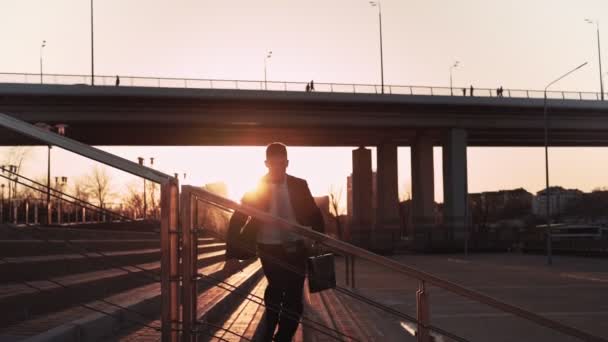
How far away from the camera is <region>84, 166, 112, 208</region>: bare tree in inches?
205

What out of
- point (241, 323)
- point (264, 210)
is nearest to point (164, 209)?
point (264, 210)

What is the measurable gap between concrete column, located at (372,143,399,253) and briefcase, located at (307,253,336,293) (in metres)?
49.3

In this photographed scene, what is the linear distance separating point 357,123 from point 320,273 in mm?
41003

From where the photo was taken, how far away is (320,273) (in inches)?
155

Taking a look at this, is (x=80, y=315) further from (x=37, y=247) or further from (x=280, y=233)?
(x=37, y=247)

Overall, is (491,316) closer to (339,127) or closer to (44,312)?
(44,312)

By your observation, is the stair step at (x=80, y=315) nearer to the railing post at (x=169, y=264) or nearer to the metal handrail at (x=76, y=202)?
the railing post at (x=169, y=264)

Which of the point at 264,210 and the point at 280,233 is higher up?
the point at 264,210

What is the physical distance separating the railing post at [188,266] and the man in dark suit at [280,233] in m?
1.34

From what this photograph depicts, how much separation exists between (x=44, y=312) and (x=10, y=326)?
0.51 metres

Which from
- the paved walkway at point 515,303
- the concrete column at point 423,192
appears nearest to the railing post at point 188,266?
the paved walkway at point 515,303

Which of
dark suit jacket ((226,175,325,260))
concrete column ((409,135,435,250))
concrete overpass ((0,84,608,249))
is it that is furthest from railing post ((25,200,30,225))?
concrete column ((409,135,435,250))

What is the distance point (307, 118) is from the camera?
1724 inches

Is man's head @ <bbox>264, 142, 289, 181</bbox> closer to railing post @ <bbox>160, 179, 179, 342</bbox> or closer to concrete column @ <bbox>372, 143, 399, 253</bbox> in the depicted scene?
railing post @ <bbox>160, 179, 179, 342</bbox>
